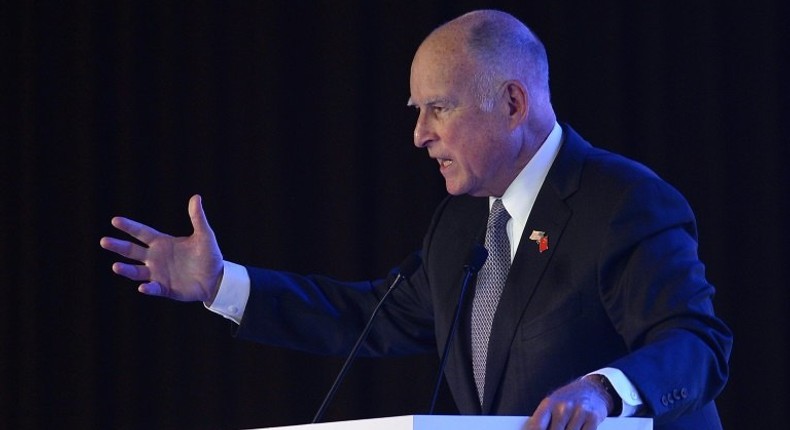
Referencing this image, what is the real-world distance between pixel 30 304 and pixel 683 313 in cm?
291

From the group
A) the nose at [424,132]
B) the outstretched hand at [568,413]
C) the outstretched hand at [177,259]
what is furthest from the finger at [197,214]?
the outstretched hand at [568,413]

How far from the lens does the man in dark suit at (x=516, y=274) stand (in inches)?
87.7

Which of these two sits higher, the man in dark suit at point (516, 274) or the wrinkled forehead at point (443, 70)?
the wrinkled forehead at point (443, 70)

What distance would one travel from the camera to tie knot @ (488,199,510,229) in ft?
8.87

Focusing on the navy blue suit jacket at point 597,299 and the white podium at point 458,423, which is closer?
the white podium at point 458,423

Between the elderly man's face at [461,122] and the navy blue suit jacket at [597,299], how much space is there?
0.14 metres

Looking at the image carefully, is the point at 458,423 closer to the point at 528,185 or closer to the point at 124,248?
the point at 528,185

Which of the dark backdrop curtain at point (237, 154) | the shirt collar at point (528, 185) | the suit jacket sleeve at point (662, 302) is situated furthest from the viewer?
the dark backdrop curtain at point (237, 154)

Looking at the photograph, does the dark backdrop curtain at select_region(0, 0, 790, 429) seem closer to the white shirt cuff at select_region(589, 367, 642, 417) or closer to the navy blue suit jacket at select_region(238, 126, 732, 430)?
the navy blue suit jacket at select_region(238, 126, 732, 430)

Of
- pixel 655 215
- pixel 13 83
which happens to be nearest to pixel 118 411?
pixel 13 83

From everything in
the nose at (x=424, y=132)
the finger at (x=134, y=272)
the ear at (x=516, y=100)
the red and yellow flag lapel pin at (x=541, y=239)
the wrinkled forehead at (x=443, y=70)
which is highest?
the wrinkled forehead at (x=443, y=70)

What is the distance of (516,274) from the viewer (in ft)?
8.21

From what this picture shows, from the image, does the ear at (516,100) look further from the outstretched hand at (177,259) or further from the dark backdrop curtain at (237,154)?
the dark backdrop curtain at (237,154)

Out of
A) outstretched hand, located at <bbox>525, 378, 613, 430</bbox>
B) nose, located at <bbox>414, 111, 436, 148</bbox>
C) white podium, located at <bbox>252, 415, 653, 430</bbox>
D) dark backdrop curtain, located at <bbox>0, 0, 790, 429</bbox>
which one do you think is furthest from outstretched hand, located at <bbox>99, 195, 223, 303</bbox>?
dark backdrop curtain, located at <bbox>0, 0, 790, 429</bbox>
